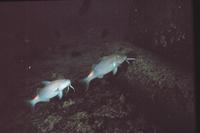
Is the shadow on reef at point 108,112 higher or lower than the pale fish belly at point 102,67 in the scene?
lower

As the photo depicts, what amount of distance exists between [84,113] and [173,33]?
204 centimetres

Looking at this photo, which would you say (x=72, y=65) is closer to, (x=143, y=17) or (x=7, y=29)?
Result: (x=143, y=17)

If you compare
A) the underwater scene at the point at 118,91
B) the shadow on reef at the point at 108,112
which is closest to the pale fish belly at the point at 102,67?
the underwater scene at the point at 118,91

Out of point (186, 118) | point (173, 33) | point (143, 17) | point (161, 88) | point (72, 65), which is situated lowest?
point (186, 118)

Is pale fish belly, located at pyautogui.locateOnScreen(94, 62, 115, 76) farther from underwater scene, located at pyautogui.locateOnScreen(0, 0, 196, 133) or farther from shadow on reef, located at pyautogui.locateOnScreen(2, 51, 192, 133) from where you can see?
shadow on reef, located at pyautogui.locateOnScreen(2, 51, 192, 133)

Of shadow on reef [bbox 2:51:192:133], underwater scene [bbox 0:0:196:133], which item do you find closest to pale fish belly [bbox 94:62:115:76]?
underwater scene [bbox 0:0:196:133]

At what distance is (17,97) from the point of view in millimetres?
3662

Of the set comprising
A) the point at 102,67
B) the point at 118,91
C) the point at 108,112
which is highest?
the point at 102,67

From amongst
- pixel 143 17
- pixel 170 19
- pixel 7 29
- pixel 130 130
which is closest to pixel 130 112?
pixel 130 130

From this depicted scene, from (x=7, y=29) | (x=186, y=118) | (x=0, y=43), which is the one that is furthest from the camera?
(x=7, y=29)

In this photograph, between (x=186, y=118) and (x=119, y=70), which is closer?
(x=186, y=118)

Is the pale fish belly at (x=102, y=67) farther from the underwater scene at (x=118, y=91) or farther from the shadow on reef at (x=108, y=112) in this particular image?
the shadow on reef at (x=108, y=112)

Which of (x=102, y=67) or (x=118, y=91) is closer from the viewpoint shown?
(x=102, y=67)

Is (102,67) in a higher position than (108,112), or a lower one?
higher
